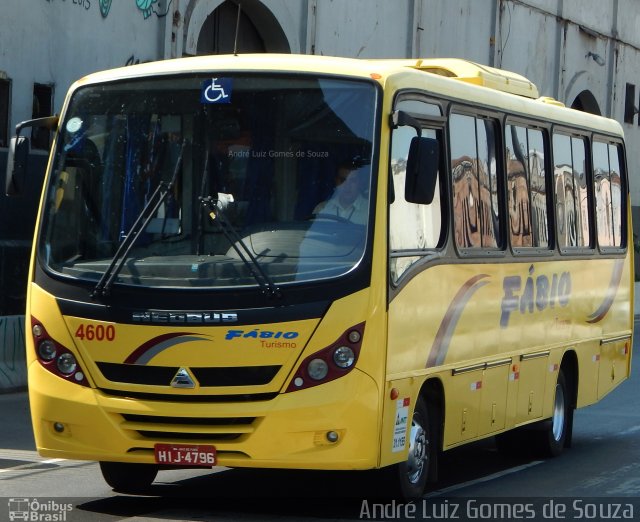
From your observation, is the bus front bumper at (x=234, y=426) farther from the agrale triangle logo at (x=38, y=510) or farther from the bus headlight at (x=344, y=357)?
the agrale triangle logo at (x=38, y=510)

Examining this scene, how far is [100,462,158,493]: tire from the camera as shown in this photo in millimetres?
9867

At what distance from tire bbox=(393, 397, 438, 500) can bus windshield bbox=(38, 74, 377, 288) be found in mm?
1364

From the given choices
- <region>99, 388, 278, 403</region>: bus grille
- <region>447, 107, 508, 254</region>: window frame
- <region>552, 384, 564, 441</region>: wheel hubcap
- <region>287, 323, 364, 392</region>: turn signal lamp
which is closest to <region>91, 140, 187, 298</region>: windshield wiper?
<region>99, 388, 278, 403</region>: bus grille

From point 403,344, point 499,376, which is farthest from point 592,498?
point 403,344

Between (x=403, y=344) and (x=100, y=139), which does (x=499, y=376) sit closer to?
(x=403, y=344)

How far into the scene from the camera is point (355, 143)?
9062mm

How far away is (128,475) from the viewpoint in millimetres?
9898

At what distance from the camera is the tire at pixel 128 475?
987 cm

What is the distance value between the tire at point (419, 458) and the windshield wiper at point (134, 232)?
207 centimetres

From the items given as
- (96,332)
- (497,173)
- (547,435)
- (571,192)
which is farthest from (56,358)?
(571,192)

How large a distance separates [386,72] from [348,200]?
888 millimetres

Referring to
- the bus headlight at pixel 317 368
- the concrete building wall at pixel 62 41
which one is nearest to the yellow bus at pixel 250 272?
the bus headlight at pixel 317 368

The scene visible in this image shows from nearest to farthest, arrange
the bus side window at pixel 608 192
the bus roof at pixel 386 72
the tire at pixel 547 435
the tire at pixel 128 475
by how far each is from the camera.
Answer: the bus roof at pixel 386 72, the tire at pixel 128 475, the tire at pixel 547 435, the bus side window at pixel 608 192

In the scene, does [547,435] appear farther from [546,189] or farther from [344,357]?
[344,357]
